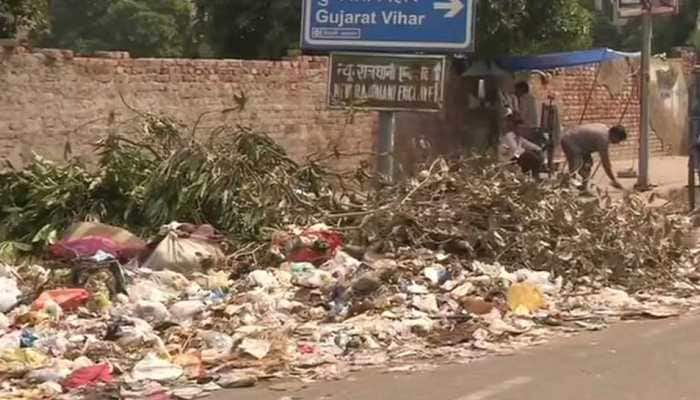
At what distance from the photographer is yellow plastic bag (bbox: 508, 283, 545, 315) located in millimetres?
8805

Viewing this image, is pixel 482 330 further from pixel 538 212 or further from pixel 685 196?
pixel 685 196

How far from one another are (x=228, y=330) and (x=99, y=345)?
0.89 meters

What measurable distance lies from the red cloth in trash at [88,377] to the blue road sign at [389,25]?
18.7 ft

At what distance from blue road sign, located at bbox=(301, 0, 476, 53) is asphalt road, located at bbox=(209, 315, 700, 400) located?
4.29m

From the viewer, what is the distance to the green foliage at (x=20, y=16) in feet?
46.5

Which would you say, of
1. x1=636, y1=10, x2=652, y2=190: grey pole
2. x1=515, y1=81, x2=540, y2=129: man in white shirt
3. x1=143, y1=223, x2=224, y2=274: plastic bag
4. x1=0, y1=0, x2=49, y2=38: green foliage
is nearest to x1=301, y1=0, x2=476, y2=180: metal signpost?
x1=143, y1=223, x2=224, y2=274: plastic bag

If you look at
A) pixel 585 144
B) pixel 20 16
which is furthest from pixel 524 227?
pixel 20 16

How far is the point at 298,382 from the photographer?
6.85 metres

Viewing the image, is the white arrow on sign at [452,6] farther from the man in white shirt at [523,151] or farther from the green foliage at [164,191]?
the man in white shirt at [523,151]

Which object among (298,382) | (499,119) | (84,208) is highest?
(499,119)

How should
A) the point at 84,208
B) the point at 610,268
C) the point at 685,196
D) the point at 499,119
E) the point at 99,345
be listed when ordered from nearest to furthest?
the point at 99,345 → the point at 610,268 → the point at 84,208 → the point at 685,196 → the point at 499,119

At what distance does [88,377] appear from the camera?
22.1 ft

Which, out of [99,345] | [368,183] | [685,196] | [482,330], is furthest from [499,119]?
[99,345]

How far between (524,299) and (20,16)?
26.6 feet
